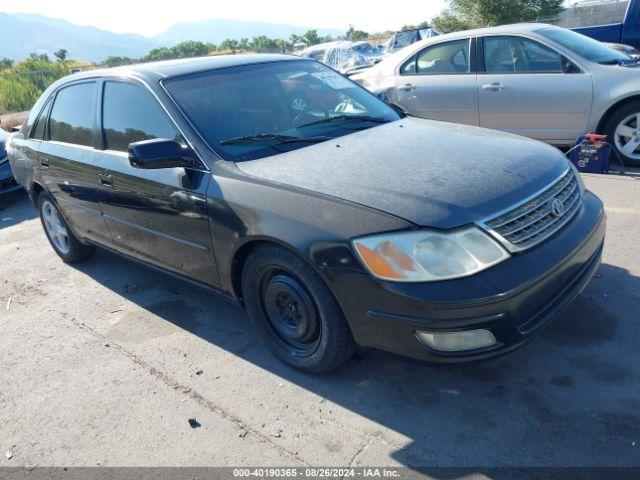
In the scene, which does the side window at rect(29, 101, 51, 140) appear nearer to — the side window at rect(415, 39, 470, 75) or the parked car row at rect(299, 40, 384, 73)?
the side window at rect(415, 39, 470, 75)

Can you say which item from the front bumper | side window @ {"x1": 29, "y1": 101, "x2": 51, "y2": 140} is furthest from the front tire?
side window @ {"x1": 29, "y1": 101, "x2": 51, "y2": 140}

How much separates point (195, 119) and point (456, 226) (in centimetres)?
176

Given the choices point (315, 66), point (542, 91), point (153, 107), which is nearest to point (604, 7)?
point (542, 91)

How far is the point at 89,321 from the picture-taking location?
4.07m

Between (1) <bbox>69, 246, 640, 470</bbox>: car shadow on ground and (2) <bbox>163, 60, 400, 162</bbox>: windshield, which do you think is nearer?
(1) <bbox>69, 246, 640, 470</bbox>: car shadow on ground

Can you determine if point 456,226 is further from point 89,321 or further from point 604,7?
point 604,7

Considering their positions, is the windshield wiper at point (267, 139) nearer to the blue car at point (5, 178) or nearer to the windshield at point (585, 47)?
the windshield at point (585, 47)

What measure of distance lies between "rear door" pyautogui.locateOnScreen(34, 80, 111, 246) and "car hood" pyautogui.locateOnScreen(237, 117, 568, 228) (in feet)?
5.47

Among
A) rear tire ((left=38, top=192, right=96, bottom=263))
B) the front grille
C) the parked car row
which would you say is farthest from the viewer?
the parked car row

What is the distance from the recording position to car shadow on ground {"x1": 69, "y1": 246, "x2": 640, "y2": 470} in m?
2.38

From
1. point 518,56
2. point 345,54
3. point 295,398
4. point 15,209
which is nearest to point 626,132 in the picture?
point 518,56

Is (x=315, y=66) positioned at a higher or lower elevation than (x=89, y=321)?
higher

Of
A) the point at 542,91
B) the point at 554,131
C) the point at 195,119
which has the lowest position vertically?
the point at 554,131

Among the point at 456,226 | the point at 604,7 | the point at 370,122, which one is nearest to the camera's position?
the point at 456,226
